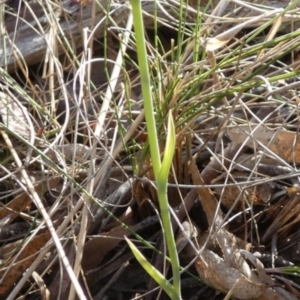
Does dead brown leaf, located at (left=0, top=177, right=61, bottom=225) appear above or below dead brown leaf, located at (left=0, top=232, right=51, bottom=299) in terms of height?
above

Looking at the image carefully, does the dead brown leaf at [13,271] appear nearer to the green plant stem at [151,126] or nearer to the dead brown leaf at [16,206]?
the dead brown leaf at [16,206]

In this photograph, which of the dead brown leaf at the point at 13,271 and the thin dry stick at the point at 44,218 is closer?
the thin dry stick at the point at 44,218

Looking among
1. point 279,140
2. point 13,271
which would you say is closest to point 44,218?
point 13,271

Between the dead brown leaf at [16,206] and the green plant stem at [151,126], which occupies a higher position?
the green plant stem at [151,126]

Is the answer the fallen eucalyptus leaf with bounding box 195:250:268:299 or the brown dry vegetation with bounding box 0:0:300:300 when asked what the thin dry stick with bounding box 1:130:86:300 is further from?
the fallen eucalyptus leaf with bounding box 195:250:268:299

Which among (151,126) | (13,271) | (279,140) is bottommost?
(13,271)

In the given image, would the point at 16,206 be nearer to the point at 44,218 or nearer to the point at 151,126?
the point at 44,218

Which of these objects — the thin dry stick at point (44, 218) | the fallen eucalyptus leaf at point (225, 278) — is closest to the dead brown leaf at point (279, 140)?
the fallen eucalyptus leaf at point (225, 278)

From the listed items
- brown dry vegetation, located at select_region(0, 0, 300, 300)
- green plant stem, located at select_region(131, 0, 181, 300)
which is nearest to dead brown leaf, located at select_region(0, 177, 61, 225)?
brown dry vegetation, located at select_region(0, 0, 300, 300)

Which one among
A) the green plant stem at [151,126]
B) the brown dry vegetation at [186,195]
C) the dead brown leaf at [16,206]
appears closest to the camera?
the green plant stem at [151,126]

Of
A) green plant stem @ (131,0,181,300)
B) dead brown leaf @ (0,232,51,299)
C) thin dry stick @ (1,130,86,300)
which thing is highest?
green plant stem @ (131,0,181,300)

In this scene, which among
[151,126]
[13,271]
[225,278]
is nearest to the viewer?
[151,126]
